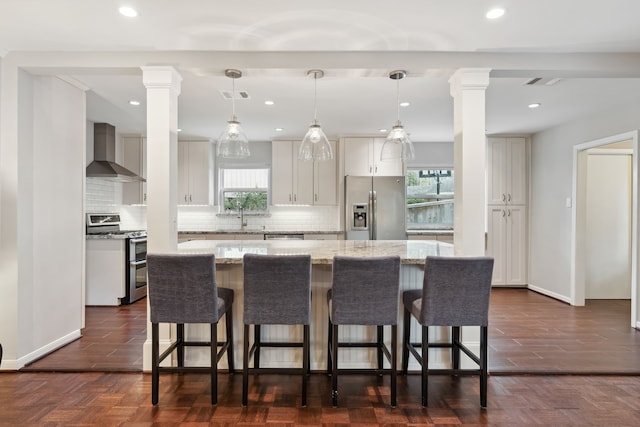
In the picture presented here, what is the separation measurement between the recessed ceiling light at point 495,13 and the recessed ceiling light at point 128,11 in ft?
7.16

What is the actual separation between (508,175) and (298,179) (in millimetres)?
3322

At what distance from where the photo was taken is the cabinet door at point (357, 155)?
5.68 meters

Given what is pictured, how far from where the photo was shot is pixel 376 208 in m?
5.40

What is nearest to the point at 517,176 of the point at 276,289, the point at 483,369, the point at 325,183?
the point at 325,183

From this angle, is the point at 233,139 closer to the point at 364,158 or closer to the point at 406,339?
the point at 406,339

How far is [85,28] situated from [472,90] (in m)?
2.77

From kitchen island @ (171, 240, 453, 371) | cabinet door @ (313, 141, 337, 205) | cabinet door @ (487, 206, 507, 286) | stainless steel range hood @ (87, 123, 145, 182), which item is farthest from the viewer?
cabinet door @ (313, 141, 337, 205)

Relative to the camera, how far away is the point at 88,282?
457cm

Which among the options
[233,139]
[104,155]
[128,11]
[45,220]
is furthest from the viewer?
[104,155]

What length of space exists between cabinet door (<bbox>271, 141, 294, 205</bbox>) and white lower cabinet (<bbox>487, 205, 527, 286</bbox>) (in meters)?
3.20

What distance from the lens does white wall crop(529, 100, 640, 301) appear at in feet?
15.2

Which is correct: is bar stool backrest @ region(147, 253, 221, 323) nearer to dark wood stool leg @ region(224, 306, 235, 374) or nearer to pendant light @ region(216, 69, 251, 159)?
dark wood stool leg @ region(224, 306, 235, 374)

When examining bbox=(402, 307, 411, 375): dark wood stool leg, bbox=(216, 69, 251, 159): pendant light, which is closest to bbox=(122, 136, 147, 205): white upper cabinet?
bbox=(216, 69, 251, 159): pendant light

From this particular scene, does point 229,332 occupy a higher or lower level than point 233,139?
lower
